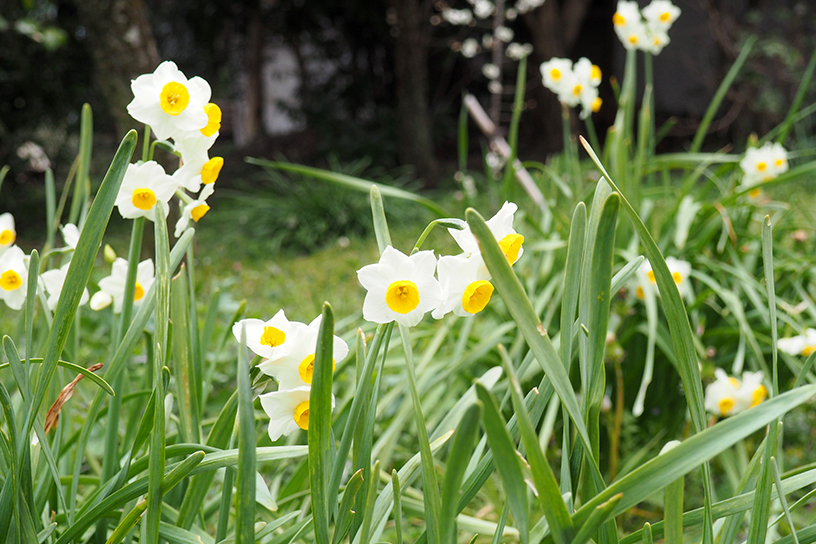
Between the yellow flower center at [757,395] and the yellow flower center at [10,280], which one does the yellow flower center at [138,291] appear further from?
the yellow flower center at [757,395]

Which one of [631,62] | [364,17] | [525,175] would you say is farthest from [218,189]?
[631,62]

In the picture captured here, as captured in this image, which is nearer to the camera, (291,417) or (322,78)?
(291,417)

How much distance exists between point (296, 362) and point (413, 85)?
595cm

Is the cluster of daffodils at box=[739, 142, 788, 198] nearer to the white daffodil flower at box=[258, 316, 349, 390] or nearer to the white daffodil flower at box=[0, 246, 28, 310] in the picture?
the white daffodil flower at box=[258, 316, 349, 390]

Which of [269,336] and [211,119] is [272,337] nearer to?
[269,336]

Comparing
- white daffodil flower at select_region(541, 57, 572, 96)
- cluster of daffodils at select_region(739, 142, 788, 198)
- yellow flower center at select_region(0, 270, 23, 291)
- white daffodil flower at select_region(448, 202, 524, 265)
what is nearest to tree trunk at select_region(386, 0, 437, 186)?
white daffodil flower at select_region(541, 57, 572, 96)

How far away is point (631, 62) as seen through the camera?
1719mm

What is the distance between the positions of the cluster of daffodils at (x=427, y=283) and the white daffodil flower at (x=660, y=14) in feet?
4.64

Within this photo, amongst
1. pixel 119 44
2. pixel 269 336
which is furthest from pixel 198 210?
pixel 119 44

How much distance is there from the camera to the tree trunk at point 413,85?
5852 mm

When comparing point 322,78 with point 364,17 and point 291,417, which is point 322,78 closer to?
point 364,17

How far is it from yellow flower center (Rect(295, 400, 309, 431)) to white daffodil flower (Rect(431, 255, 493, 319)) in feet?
0.40

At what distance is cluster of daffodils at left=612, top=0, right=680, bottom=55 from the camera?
5.32ft

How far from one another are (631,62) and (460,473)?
161 cm
